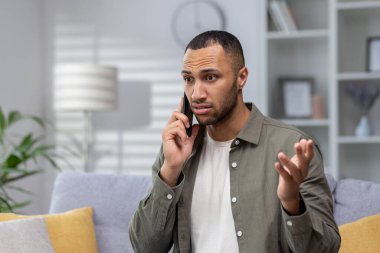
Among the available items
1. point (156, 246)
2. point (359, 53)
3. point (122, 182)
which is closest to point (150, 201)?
point (156, 246)

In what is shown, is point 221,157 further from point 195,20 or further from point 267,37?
point 195,20

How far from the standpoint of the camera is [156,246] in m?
1.80

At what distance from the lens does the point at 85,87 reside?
3932mm

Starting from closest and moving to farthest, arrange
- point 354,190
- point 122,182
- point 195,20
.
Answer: point 354,190
point 122,182
point 195,20

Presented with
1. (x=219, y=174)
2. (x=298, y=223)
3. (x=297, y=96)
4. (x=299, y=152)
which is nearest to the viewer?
(x=299, y=152)

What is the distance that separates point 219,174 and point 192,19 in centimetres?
270

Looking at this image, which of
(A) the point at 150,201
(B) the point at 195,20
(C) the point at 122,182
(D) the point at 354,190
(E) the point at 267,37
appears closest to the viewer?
(A) the point at 150,201

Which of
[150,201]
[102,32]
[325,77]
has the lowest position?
[150,201]

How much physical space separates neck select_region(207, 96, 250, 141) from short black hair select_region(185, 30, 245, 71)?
0.37 feet

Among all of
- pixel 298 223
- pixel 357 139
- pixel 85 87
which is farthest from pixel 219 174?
pixel 85 87

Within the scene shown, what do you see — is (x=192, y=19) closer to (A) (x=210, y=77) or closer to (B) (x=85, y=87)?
(B) (x=85, y=87)

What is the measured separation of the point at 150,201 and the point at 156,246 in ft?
0.43

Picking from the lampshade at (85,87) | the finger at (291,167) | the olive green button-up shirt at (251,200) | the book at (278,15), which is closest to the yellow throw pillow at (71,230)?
the olive green button-up shirt at (251,200)

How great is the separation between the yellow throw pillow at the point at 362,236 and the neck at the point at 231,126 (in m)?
0.52
